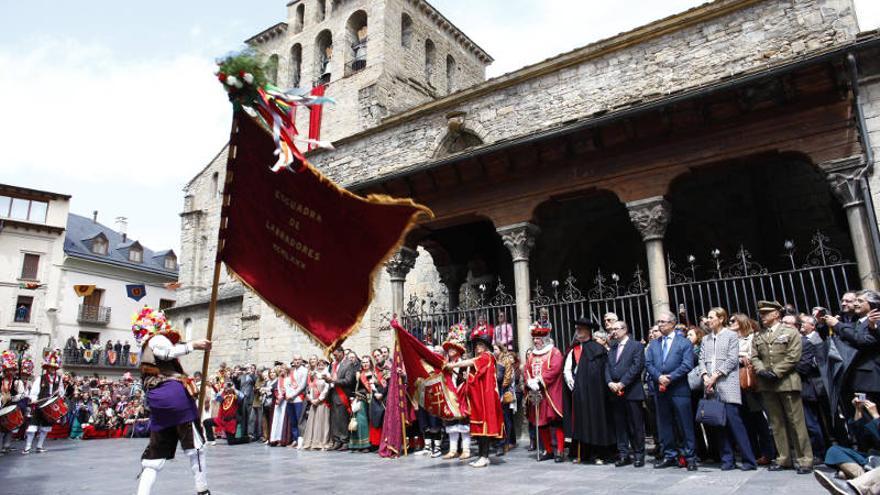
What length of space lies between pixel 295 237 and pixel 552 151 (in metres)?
Answer: 6.68

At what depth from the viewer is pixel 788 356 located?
5945mm

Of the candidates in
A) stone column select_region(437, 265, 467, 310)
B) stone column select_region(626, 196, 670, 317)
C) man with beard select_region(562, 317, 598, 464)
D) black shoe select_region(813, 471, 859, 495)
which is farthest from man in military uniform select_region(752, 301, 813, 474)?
stone column select_region(437, 265, 467, 310)

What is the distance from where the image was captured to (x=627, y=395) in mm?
7000

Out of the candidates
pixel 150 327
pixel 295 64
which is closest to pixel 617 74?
pixel 150 327

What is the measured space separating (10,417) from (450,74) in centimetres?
2718

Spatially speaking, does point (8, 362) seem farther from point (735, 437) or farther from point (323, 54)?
point (323, 54)

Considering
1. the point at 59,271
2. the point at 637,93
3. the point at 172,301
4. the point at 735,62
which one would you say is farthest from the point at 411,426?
the point at 172,301

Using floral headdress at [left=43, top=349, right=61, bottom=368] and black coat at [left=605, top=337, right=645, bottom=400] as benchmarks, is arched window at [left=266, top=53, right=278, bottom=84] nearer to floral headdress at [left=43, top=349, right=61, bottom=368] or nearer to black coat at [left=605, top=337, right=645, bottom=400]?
black coat at [left=605, top=337, right=645, bottom=400]

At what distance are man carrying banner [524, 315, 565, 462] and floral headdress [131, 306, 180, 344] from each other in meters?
4.59

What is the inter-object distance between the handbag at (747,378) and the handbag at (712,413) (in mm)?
386

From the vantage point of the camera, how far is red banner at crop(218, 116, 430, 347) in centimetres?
504

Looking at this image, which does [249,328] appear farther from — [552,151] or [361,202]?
[361,202]

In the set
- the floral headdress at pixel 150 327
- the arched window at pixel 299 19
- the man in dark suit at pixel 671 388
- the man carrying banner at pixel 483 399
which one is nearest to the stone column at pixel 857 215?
the man in dark suit at pixel 671 388

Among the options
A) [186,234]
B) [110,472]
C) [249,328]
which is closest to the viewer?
[110,472]
